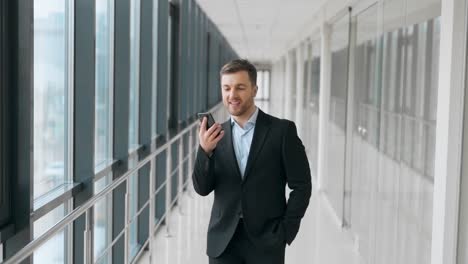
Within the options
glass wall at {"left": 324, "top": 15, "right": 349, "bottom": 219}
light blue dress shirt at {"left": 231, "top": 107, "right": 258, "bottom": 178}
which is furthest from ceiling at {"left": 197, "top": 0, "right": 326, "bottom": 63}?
light blue dress shirt at {"left": 231, "top": 107, "right": 258, "bottom": 178}

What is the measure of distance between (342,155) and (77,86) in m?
2.88

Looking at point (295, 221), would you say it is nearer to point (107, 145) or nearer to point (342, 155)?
point (107, 145)

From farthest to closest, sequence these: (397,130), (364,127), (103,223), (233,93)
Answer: (364,127)
(103,223)
(397,130)
(233,93)

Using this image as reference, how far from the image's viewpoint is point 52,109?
7.41 feet

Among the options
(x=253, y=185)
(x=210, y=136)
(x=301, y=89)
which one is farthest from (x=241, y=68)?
(x=301, y=89)

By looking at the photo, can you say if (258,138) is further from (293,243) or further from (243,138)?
(293,243)

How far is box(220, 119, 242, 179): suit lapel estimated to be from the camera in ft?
5.32

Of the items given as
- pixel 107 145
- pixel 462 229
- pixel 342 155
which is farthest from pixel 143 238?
pixel 462 229

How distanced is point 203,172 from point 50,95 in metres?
0.86

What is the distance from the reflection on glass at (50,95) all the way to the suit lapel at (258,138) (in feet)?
2.60

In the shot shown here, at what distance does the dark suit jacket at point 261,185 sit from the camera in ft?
5.26

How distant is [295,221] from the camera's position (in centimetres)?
162

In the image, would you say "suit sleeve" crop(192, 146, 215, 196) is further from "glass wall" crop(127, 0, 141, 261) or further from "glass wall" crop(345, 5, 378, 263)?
"glass wall" crop(127, 0, 141, 261)

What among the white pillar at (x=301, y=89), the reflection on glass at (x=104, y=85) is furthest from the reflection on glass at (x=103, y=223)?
the white pillar at (x=301, y=89)
